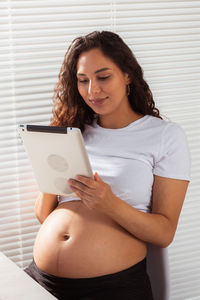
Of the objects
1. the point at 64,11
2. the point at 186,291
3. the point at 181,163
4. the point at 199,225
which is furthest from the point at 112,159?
the point at 186,291

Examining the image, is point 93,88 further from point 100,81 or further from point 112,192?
point 112,192

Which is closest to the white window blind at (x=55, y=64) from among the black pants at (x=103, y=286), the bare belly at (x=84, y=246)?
the bare belly at (x=84, y=246)

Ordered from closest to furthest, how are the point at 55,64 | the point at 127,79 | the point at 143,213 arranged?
the point at 143,213
the point at 127,79
the point at 55,64

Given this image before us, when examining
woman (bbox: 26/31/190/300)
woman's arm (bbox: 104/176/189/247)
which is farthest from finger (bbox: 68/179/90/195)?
woman's arm (bbox: 104/176/189/247)

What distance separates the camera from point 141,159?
182cm

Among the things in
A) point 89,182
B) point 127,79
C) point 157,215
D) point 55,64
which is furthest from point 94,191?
point 55,64

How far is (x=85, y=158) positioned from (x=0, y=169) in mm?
609

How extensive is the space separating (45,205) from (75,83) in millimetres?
492

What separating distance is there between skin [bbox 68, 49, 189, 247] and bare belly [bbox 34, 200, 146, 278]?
59 mm

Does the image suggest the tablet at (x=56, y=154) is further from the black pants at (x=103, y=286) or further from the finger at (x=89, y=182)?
the black pants at (x=103, y=286)

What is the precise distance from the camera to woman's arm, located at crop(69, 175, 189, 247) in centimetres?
163

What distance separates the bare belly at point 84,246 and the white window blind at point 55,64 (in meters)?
0.36

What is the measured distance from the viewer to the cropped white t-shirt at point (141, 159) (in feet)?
5.89

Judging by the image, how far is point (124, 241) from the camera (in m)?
1.74
